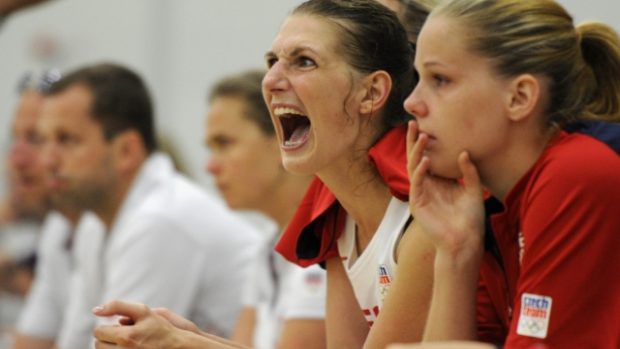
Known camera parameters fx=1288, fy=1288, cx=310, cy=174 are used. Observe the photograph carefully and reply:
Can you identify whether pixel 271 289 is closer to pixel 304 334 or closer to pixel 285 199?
pixel 285 199

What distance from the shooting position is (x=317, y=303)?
3.14 metres

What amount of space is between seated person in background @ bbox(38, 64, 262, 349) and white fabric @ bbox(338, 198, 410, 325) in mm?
1697

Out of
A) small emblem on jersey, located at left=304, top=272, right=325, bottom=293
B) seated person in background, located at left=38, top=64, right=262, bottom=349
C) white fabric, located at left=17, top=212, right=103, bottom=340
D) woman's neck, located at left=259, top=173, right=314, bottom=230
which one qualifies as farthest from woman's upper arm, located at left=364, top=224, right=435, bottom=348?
white fabric, located at left=17, top=212, right=103, bottom=340

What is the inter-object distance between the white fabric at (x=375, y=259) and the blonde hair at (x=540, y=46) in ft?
1.25

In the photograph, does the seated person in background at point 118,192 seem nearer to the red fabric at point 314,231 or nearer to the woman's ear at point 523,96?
the red fabric at point 314,231

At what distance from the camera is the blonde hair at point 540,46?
1.92m

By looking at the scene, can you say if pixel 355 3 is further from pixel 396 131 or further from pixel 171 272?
pixel 171 272

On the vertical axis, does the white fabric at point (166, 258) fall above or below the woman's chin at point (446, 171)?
below

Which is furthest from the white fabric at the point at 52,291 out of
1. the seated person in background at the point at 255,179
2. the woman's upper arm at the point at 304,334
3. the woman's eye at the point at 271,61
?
the woman's eye at the point at 271,61

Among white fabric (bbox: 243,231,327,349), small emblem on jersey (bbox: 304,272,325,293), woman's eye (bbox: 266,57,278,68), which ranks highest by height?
woman's eye (bbox: 266,57,278,68)

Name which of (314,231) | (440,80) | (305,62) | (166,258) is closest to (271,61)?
(305,62)

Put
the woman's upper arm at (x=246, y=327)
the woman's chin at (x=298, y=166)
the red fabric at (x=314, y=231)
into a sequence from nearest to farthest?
the woman's chin at (x=298, y=166), the red fabric at (x=314, y=231), the woman's upper arm at (x=246, y=327)

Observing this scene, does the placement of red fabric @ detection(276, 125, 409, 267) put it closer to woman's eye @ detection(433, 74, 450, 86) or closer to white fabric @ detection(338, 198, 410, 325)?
white fabric @ detection(338, 198, 410, 325)

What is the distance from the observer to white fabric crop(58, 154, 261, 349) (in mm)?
3914
